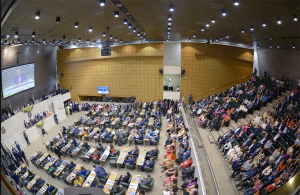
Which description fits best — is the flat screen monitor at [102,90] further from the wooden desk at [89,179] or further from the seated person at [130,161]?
the wooden desk at [89,179]

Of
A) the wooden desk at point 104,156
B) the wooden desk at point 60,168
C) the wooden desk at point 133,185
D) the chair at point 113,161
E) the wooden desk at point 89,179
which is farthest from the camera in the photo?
the wooden desk at point 104,156

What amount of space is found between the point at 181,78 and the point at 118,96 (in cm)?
770

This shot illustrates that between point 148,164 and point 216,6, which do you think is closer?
point 216,6

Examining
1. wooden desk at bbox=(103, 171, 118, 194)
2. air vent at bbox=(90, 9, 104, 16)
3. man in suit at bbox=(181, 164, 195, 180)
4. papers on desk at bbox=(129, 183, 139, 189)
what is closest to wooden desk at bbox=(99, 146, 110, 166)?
wooden desk at bbox=(103, 171, 118, 194)

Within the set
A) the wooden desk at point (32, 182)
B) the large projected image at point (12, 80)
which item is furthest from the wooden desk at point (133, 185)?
the large projected image at point (12, 80)

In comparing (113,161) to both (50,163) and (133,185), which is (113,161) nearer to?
(133,185)

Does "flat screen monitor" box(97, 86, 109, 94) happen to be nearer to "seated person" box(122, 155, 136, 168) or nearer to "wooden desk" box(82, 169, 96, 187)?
"seated person" box(122, 155, 136, 168)

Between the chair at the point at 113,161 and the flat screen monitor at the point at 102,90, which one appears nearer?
the chair at the point at 113,161

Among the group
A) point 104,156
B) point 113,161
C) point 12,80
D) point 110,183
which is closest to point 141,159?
point 113,161

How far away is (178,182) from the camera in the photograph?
8.61 m

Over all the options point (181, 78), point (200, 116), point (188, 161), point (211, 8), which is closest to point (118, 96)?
point (181, 78)

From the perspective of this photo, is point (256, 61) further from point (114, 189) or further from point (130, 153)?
point (114, 189)

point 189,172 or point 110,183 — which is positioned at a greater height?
point 189,172

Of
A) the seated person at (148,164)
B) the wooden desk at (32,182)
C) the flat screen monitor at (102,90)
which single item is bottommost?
the wooden desk at (32,182)
